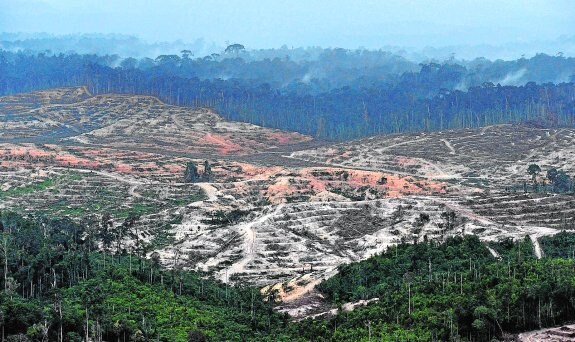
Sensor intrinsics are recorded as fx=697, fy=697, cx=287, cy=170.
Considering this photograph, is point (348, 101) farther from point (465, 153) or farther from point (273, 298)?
point (273, 298)

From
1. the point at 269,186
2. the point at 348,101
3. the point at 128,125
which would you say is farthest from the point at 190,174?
the point at 348,101

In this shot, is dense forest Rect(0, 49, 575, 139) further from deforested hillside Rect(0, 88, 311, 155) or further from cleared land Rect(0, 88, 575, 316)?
cleared land Rect(0, 88, 575, 316)

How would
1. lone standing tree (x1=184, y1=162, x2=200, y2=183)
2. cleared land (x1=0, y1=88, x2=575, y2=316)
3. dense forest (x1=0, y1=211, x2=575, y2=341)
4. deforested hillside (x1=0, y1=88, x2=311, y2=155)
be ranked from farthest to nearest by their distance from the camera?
deforested hillside (x1=0, y1=88, x2=311, y2=155)
lone standing tree (x1=184, y1=162, x2=200, y2=183)
cleared land (x1=0, y1=88, x2=575, y2=316)
dense forest (x1=0, y1=211, x2=575, y2=341)

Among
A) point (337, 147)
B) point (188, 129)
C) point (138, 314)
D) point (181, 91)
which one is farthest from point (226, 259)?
point (181, 91)

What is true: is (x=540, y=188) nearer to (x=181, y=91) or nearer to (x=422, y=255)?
(x=422, y=255)

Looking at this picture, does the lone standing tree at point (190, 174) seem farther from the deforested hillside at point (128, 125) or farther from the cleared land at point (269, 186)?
the deforested hillside at point (128, 125)

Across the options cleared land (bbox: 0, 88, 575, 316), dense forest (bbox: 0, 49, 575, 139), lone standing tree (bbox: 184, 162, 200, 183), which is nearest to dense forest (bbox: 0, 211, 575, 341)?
cleared land (bbox: 0, 88, 575, 316)

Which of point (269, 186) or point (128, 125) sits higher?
point (128, 125)

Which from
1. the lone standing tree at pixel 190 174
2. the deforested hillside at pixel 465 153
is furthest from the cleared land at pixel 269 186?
the lone standing tree at pixel 190 174
